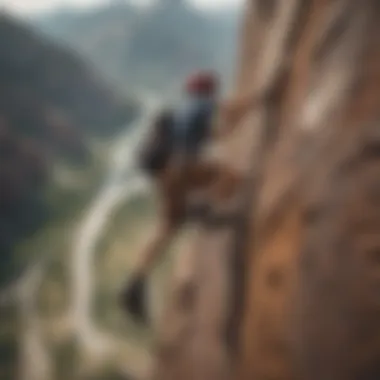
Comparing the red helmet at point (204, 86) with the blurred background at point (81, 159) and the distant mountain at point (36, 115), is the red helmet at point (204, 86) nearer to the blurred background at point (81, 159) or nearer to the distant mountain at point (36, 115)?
the blurred background at point (81, 159)

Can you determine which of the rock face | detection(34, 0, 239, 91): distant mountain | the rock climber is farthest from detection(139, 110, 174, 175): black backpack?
detection(34, 0, 239, 91): distant mountain

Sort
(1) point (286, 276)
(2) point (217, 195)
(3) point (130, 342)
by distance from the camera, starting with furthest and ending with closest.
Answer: (3) point (130, 342)
(2) point (217, 195)
(1) point (286, 276)

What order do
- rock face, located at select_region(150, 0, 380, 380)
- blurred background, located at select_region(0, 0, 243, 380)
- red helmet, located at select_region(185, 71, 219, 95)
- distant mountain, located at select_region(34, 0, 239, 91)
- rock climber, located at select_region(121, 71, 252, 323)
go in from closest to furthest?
rock face, located at select_region(150, 0, 380, 380), rock climber, located at select_region(121, 71, 252, 323), red helmet, located at select_region(185, 71, 219, 95), blurred background, located at select_region(0, 0, 243, 380), distant mountain, located at select_region(34, 0, 239, 91)

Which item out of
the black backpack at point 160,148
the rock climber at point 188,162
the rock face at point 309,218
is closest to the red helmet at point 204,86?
the rock climber at point 188,162

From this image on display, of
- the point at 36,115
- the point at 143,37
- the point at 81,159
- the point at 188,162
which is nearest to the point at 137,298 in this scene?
the point at 188,162

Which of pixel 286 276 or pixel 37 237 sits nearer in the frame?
pixel 286 276

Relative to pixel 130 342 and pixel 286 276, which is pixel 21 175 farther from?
pixel 286 276

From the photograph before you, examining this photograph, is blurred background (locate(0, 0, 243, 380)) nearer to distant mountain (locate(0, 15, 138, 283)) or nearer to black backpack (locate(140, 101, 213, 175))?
distant mountain (locate(0, 15, 138, 283))

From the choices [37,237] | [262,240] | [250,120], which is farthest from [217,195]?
[37,237]
